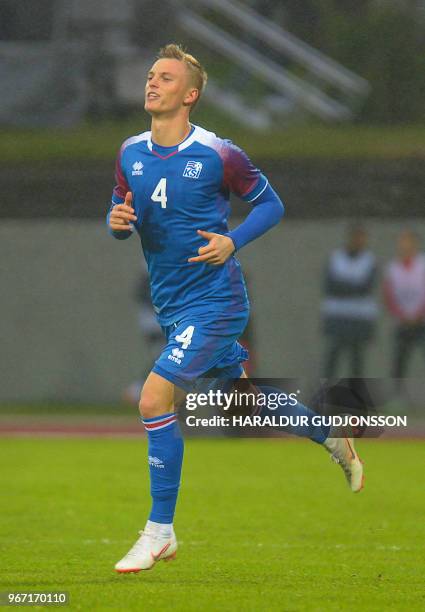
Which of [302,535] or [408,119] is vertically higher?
[302,535]

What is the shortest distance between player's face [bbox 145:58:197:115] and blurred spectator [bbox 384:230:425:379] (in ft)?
32.5

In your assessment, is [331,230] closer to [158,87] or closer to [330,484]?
[330,484]

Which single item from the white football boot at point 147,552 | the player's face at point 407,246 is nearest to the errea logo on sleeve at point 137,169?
the white football boot at point 147,552

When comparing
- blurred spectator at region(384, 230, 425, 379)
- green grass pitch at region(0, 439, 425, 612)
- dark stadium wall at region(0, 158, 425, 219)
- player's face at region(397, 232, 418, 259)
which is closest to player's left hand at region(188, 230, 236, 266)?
green grass pitch at region(0, 439, 425, 612)

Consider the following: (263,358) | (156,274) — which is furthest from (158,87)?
(263,358)

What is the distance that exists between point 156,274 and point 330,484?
470 centimetres

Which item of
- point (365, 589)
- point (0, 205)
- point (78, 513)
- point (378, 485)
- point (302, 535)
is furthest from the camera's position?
point (0, 205)

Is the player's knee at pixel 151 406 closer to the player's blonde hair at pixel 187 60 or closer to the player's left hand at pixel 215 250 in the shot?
the player's left hand at pixel 215 250

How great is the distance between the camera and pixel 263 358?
1869 centimetres

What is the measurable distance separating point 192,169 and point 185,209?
0.19m

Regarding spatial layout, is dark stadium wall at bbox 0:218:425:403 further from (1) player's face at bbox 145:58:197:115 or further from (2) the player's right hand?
(2) the player's right hand

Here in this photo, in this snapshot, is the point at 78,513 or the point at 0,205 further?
the point at 0,205

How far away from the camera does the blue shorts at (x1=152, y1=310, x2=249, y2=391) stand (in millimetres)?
6773

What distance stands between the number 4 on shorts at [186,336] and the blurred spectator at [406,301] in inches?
398
